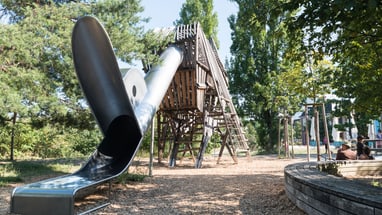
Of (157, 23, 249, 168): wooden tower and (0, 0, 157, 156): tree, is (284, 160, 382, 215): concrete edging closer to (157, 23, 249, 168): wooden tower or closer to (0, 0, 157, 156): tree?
(0, 0, 157, 156): tree

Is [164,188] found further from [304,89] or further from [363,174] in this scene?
[304,89]

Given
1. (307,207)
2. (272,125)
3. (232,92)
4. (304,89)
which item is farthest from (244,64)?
(307,207)

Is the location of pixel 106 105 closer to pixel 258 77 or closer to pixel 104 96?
pixel 104 96

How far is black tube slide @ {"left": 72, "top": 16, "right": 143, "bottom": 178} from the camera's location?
20.2 feet

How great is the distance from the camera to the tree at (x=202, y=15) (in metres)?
28.8

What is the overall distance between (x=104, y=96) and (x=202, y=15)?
2391cm

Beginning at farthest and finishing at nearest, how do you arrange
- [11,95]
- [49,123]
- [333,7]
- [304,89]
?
[304,89]
[49,123]
[11,95]
[333,7]

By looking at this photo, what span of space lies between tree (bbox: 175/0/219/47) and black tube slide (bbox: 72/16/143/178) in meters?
22.7

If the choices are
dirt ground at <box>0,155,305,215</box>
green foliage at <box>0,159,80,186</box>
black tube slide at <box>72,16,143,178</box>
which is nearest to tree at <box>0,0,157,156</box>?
green foliage at <box>0,159,80,186</box>

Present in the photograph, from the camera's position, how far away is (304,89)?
13.6 m

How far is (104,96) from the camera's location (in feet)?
21.8

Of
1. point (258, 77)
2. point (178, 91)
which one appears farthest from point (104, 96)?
point (258, 77)

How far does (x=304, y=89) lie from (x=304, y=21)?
10.2 metres

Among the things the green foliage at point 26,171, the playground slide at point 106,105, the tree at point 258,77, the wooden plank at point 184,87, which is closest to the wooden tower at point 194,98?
the wooden plank at point 184,87
